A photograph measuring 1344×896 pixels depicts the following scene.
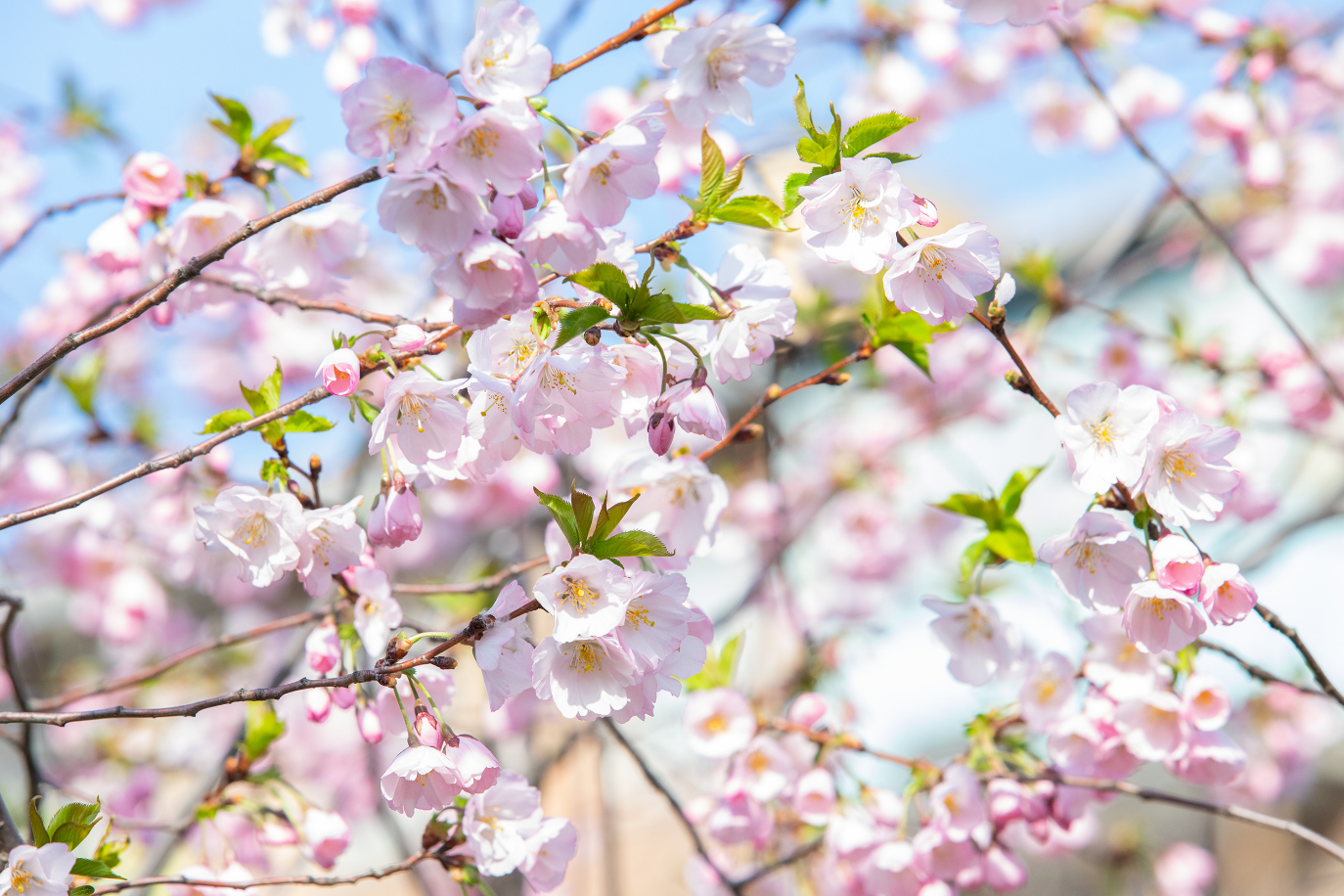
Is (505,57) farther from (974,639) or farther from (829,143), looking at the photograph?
(974,639)

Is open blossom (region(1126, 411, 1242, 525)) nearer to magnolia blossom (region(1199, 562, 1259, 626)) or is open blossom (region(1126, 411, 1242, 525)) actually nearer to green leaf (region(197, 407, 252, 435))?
magnolia blossom (region(1199, 562, 1259, 626))

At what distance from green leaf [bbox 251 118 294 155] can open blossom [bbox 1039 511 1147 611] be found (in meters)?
1.34

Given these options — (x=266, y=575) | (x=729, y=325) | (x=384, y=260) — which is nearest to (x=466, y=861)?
(x=266, y=575)

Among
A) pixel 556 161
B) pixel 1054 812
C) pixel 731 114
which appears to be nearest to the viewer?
pixel 731 114

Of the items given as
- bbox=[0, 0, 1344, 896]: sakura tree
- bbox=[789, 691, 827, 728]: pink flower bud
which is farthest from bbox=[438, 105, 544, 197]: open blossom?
bbox=[789, 691, 827, 728]: pink flower bud

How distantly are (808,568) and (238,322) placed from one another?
119 inches

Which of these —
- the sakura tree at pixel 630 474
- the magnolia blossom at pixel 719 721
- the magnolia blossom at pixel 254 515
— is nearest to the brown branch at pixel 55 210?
the sakura tree at pixel 630 474

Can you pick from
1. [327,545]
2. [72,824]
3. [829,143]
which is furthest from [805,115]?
[72,824]

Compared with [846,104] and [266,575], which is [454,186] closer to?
[266,575]

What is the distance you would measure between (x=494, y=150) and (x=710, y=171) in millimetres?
304

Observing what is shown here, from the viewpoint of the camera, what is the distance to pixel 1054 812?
1.60 metres

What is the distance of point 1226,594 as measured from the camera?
1.12m

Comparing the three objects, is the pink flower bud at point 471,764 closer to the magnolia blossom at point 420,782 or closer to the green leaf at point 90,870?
the magnolia blossom at point 420,782

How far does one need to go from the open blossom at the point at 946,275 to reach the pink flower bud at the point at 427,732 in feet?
2.54
